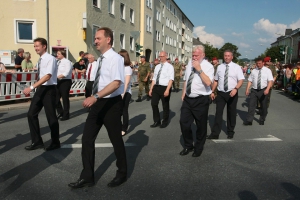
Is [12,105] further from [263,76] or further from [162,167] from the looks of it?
[263,76]

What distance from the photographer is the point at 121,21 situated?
2767 cm

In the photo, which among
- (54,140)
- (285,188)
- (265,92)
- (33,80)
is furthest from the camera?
(33,80)

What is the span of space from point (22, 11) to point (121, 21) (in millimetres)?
9411

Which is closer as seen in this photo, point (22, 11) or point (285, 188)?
point (285, 188)

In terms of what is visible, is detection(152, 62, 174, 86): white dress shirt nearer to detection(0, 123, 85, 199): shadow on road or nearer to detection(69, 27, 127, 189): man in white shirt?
detection(0, 123, 85, 199): shadow on road

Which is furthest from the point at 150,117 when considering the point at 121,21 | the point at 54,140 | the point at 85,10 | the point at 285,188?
the point at 121,21

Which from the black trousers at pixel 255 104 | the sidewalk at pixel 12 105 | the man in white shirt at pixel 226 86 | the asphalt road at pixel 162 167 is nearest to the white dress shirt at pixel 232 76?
the man in white shirt at pixel 226 86

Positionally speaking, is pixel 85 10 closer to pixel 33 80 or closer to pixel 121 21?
pixel 121 21

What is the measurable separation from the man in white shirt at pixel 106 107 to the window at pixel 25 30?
63.2 feet

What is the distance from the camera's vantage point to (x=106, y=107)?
359 centimetres

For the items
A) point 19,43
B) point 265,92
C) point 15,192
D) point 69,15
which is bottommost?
point 15,192

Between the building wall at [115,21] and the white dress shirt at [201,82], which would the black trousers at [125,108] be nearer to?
the white dress shirt at [201,82]

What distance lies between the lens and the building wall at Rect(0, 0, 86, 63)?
20516 millimetres

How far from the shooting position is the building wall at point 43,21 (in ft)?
67.3
